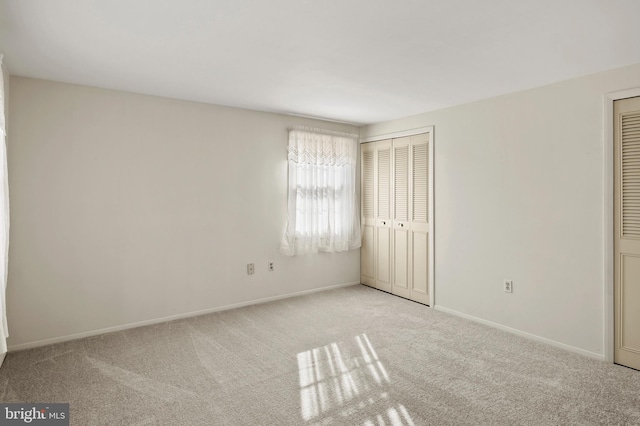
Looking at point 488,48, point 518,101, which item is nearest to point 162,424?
point 488,48

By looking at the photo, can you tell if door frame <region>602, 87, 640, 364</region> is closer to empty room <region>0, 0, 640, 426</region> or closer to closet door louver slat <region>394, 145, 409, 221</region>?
empty room <region>0, 0, 640, 426</region>

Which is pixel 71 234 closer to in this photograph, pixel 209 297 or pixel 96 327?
pixel 96 327

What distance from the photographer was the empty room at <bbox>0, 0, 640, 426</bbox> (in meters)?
2.31

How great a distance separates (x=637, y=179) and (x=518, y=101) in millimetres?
1252

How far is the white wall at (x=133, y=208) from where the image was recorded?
329 centimetres

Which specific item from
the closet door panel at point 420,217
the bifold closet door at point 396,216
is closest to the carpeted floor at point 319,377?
the closet door panel at point 420,217

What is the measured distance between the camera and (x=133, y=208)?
12.4ft

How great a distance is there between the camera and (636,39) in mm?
2447

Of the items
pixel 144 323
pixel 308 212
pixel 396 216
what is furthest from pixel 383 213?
pixel 144 323

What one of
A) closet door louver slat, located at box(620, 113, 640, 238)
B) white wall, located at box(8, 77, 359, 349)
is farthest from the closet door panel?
closet door louver slat, located at box(620, 113, 640, 238)

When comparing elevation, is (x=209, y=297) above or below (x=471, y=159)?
below

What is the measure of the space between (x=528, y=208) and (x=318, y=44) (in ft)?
8.56

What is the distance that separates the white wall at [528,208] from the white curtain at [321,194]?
1366 mm

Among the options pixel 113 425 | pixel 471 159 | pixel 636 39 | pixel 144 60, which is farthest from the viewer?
pixel 471 159
